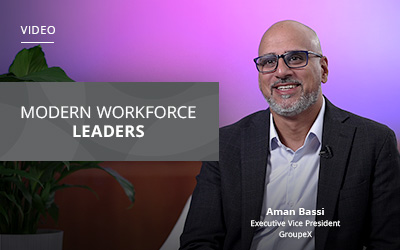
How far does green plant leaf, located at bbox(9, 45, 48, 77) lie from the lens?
1.67m

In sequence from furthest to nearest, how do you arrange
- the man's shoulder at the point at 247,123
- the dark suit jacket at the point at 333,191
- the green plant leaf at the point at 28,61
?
the green plant leaf at the point at 28,61
the man's shoulder at the point at 247,123
the dark suit jacket at the point at 333,191

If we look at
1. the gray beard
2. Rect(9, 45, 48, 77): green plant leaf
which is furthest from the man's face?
Rect(9, 45, 48, 77): green plant leaf

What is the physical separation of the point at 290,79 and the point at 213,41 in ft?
1.55

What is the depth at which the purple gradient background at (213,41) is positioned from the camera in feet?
5.34

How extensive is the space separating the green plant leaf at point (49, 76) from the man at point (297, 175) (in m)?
0.57

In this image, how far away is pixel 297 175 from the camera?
131 centimetres

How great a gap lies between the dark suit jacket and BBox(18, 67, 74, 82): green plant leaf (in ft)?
1.89

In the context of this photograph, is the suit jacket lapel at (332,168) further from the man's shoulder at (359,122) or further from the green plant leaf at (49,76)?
the green plant leaf at (49,76)

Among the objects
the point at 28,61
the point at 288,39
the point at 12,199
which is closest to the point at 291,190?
the point at 288,39

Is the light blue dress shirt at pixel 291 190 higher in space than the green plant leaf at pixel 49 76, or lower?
lower

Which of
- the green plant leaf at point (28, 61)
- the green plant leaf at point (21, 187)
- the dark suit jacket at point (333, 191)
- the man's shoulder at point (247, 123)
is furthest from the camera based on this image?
the green plant leaf at point (28, 61)

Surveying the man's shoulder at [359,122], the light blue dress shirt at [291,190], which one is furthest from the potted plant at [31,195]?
the man's shoulder at [359,122]

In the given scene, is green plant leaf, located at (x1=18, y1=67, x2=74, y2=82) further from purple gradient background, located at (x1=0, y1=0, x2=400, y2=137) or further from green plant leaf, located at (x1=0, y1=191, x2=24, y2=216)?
green plant leaf, located at (x1=0, y1=191, x2=24, y2=216)

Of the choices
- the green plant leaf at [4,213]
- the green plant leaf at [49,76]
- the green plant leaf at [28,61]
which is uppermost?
the green plant leaf at [28,61]
